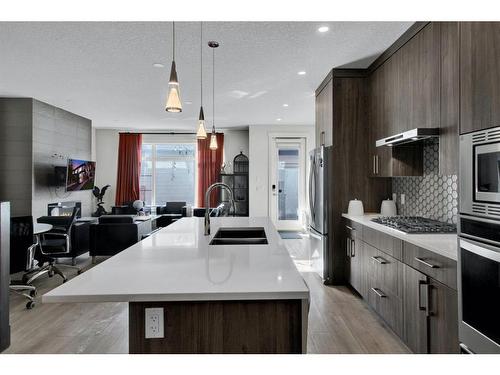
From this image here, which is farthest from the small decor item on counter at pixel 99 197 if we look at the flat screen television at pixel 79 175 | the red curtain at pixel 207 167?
the red curtain at pixel 207 167

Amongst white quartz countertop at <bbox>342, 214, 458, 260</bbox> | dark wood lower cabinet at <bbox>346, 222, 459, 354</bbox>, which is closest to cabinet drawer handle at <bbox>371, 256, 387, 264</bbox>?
dark wood lower cabinet at <bbox>346, 222, 459, 354</bbox>

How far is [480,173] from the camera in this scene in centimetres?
145

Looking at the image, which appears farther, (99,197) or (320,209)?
(99,197)

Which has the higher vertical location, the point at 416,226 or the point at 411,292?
the point at 416,226

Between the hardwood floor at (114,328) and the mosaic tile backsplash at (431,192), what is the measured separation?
1.11 metres

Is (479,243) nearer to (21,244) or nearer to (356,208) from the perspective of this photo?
(356,208)

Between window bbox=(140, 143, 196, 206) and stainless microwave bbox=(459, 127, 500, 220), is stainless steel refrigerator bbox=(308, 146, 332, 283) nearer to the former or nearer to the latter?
stainless microwave bbox=(459, 127, 500, 220)

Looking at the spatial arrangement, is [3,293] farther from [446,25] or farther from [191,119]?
[191,119]

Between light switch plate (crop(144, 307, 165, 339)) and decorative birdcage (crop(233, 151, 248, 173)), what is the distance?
722 centimetres

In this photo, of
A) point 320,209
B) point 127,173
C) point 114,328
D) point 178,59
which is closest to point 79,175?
point 127,173

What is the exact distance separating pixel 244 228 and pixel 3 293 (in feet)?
6.98

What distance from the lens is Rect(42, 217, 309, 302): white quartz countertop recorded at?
1.15 meters

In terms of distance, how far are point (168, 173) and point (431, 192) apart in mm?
6847

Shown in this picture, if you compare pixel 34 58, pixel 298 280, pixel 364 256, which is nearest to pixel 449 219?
pixel 364 256
